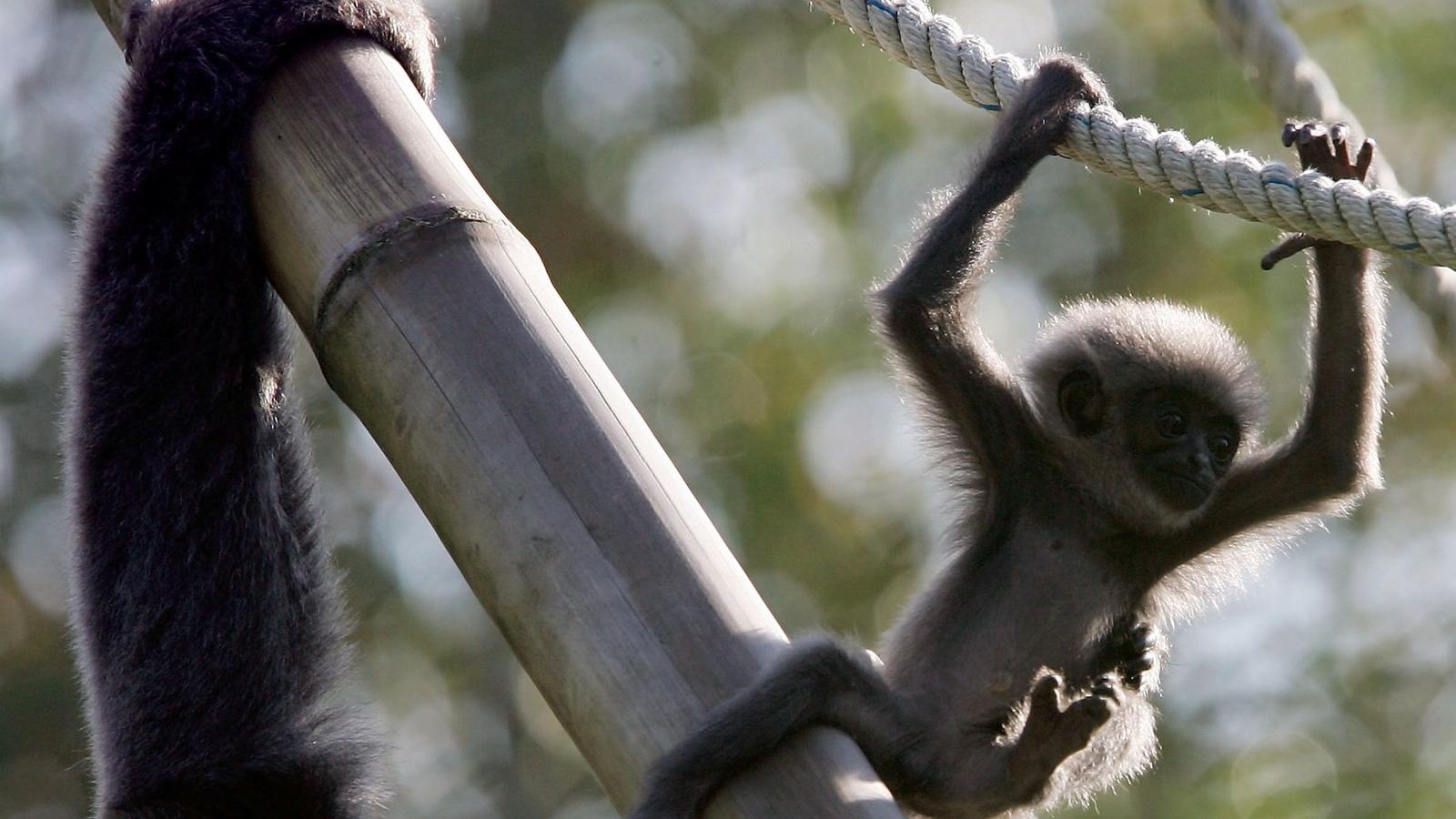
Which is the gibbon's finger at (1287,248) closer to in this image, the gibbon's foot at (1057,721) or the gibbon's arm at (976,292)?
the gibbon's arm at (976,292)

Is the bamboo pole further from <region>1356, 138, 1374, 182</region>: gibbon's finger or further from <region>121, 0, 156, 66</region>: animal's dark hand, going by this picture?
<region>1356, 138, 1374, 182</region>: gibbon's finger

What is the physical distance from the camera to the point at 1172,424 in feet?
13.9

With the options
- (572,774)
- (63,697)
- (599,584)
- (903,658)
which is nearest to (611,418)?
(599,584)

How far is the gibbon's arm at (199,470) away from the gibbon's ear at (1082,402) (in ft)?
7.09

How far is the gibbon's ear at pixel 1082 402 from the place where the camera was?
433 cm

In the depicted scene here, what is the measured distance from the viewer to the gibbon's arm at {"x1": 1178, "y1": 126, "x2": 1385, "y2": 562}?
3.79 meters

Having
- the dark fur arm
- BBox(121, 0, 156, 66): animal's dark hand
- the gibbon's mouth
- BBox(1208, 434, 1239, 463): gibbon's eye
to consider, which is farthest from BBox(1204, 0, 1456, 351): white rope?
BBox(121, 0, 156, 66): animal's dark hand

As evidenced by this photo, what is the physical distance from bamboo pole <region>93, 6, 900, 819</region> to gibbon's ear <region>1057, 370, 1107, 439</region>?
2228mm

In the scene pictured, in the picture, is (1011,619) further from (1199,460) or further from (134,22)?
(134,22)

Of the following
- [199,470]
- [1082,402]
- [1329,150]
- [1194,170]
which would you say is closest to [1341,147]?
[1329,150]

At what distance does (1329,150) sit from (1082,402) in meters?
1.25

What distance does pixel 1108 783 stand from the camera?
4.27 metres

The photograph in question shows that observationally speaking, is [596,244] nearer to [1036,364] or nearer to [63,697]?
[63,697]

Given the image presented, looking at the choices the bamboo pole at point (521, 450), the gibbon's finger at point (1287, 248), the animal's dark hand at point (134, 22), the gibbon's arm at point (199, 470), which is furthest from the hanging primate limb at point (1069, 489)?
the animal's dark hand at point (134, 22)
